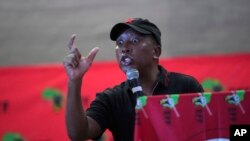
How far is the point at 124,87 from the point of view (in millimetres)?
1652

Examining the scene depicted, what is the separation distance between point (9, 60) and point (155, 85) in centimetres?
192

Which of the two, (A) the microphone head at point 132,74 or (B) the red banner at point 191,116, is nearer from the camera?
(B) the red banner at point 191,116

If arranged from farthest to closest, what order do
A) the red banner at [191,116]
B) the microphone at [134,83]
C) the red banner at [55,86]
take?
1. the red banner at [55,86]
2. the microphone at [134,83]
3. the red banner at [191,116]

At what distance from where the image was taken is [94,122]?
150cm

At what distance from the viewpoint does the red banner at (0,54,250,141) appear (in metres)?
2.74

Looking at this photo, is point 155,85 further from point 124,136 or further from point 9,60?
point 9,60

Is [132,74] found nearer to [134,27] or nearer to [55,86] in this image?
[134,27]

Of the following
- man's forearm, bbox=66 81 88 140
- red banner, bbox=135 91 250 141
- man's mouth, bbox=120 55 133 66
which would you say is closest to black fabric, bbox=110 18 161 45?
man's mouth, bbox=120 55 133 66

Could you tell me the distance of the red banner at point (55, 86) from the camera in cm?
274

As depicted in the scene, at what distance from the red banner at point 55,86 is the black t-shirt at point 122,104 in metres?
1.10

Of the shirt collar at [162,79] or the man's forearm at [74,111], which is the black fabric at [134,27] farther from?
the man's forearm at [74,111]

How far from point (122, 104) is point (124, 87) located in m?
0.09

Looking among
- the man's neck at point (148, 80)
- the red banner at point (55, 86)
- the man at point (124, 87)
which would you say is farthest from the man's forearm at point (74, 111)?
the red banner at point (55, 86)

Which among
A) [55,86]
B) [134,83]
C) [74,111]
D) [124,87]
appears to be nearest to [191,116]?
[134,83]
